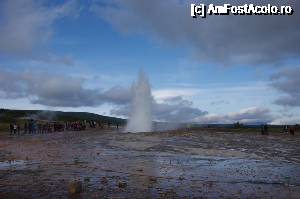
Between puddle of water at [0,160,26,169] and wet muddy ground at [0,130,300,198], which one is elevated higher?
puddle of water at [0,160,26,169]

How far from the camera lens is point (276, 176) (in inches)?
650

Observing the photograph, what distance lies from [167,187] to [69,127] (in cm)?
7158

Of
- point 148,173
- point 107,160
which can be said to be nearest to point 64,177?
point 148,173

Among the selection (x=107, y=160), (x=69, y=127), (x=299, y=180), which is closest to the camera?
(x=299, y=180)

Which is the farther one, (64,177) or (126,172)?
(126,172)

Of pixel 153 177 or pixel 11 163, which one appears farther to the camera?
pixel 11 163

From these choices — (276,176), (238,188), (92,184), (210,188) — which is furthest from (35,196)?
(276,176)

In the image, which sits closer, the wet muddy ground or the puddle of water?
the wet muddy ground

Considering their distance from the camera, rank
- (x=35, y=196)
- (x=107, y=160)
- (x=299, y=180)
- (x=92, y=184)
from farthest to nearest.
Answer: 1. (x=107, y=160)
2. (x=299, y=180)
3. (x=92, y=184)
4. (x=35, y=196)

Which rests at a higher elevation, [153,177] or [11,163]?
[11,163]

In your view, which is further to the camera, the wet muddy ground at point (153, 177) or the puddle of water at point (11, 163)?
the puddle of water at point (11, 163)

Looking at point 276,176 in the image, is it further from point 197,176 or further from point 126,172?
point 126,172

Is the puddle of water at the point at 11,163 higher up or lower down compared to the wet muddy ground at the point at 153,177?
higher up

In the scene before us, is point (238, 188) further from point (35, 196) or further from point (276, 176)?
point (35, 196)
